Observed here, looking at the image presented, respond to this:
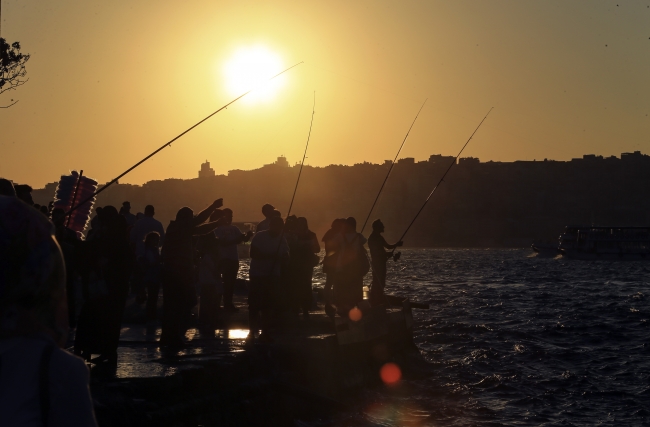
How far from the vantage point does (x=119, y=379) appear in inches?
248

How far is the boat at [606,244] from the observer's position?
78.3 meters

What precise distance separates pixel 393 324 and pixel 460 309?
48.6 feet

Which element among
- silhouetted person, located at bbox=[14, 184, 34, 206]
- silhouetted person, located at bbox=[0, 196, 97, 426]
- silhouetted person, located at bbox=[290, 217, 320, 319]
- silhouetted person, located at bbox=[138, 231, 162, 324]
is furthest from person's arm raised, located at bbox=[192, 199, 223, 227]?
silhouetted person, located at bbox=[0, 196, 97, 426]

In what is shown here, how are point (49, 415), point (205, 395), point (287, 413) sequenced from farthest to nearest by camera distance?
point (287, 413) < point (205, 395) < point (49, 415)

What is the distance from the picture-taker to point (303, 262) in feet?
37.5

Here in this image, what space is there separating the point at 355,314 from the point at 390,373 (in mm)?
1836

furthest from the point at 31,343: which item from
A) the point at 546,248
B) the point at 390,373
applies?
the point at 546,248

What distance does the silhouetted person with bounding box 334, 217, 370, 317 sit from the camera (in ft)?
34.9

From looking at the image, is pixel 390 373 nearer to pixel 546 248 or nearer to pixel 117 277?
pixel 117 277

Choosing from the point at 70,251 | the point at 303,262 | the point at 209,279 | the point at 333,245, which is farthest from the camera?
the point at 303,262

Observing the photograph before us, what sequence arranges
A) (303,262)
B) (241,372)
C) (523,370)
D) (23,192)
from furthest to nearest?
1. (523,370)
2. (303,262)
3. (241,372)
4. (23,192)

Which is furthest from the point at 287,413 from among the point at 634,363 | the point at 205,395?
the point at 634,363

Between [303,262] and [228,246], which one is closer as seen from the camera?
[228,246]

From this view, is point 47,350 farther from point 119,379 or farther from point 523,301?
point 523,301
